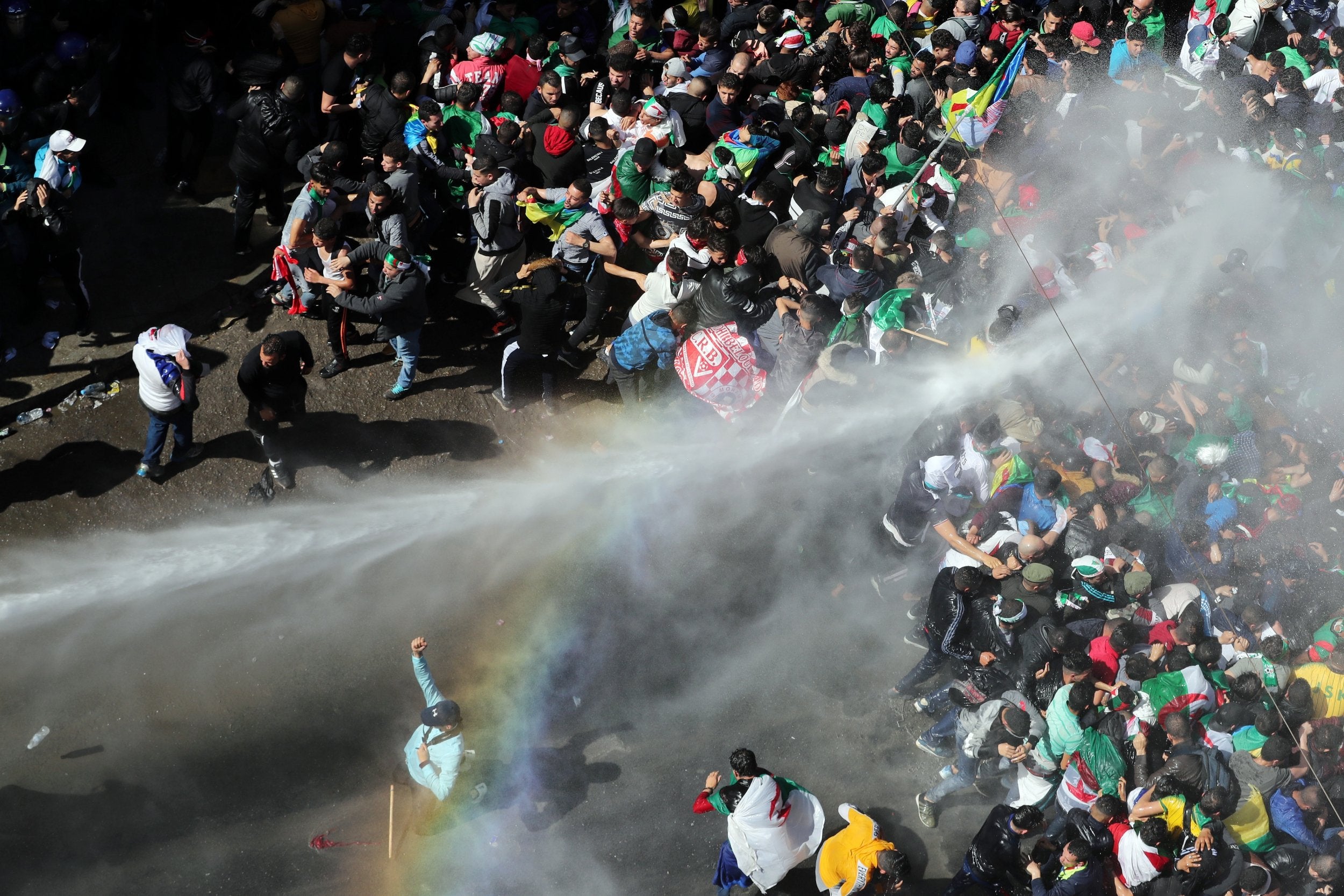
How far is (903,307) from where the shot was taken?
987 cm

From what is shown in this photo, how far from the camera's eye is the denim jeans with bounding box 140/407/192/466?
8.92 m

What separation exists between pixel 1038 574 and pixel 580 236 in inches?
189

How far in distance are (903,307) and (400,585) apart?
4955 mm

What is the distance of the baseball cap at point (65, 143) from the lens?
9.20m

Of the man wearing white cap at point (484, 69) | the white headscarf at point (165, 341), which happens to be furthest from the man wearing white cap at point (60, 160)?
the man wearing white cap at point (484, 69)

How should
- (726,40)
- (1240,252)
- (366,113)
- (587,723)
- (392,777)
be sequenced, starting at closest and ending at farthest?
(392,777) → (587,723) → (366,113) → (1240,252) → (726,40)

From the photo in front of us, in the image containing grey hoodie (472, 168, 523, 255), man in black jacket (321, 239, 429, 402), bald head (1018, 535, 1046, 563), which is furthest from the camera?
grey hoodie (472, 168, 523, 255)

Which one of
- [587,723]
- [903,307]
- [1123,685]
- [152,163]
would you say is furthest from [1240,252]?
[152,163]

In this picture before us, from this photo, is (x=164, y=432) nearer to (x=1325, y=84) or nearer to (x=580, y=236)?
(x=580, y=236)

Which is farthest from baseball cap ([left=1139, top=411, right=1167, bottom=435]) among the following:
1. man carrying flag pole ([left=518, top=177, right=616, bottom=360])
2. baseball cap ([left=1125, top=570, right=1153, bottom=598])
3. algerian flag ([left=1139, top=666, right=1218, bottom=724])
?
man carrying flag pole ([left=518, top=177, right=616, bottom=360])

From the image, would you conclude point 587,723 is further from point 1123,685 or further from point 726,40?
point 726,40

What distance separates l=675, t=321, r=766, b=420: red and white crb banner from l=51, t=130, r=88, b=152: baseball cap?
5279mm

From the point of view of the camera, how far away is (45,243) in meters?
9.41

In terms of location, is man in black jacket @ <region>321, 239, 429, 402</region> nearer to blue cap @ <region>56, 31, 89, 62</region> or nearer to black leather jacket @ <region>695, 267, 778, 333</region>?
black leather jacket @ <region>695, 267, 778, 333</region>
